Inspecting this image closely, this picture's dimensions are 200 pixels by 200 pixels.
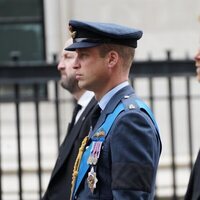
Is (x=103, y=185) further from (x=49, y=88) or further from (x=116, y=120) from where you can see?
(x=49, y=88)

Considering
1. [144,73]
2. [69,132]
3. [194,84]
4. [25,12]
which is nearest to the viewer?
[69,132]

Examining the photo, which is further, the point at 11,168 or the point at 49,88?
the point at 49,88

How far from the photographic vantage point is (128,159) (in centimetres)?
363

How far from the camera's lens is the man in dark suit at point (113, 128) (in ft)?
12.0

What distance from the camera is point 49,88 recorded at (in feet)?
32.7

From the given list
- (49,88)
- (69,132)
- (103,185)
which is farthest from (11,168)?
(103,185)

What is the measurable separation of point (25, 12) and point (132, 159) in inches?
277

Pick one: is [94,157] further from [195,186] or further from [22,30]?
[22,30]

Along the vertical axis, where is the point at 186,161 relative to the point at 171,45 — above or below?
below

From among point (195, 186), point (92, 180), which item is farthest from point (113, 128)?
point (195, 186)

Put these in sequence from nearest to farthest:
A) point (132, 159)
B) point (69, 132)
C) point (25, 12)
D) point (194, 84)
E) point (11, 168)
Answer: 1. point (132, 159)
2. point (69, 132)
3. point (11, 168)
4. point (194, 84)
5. point (25, 12)

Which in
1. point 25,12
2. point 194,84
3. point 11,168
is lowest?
point 11,168

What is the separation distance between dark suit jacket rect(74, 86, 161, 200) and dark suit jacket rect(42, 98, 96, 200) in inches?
45.6

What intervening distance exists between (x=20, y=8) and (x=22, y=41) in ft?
1.31
